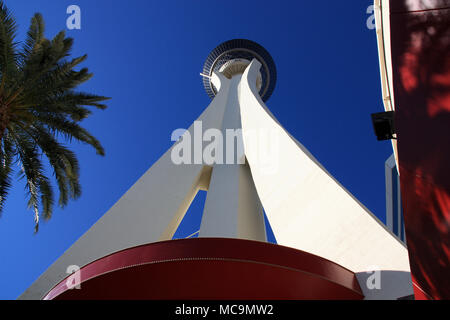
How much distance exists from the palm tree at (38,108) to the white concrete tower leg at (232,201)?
197 inches

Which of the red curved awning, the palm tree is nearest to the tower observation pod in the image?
the red curved awning

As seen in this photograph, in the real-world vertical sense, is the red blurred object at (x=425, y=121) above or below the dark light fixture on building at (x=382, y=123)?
below

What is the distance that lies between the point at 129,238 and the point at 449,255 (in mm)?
12705

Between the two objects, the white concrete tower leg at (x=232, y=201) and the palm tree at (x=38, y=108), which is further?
the white concrete tower leg at (x=232, y=201)

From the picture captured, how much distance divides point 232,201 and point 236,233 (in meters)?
→ 1.95

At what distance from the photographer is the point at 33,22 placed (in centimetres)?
1150

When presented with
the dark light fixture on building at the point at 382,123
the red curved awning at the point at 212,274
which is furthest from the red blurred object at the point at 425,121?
the red curved awning at the point at 212,274

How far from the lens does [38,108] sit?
11.1 meters

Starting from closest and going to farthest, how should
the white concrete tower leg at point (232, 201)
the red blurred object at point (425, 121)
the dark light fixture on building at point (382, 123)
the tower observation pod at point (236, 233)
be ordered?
the red blurred object at point (425, 121), the dark light fixture on building at point (382, 123), the tower observation pod at point (236, 233), the white concrete tower leg at point (232, 201)

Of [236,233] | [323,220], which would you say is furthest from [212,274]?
[236,233]

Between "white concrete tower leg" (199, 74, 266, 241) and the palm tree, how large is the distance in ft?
16.4

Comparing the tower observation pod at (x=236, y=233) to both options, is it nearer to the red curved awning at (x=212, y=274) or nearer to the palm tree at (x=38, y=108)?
the red curved awning at (x=212, y=274)

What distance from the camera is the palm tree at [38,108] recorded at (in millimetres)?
10320

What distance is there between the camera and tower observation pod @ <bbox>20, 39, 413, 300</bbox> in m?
7.21
